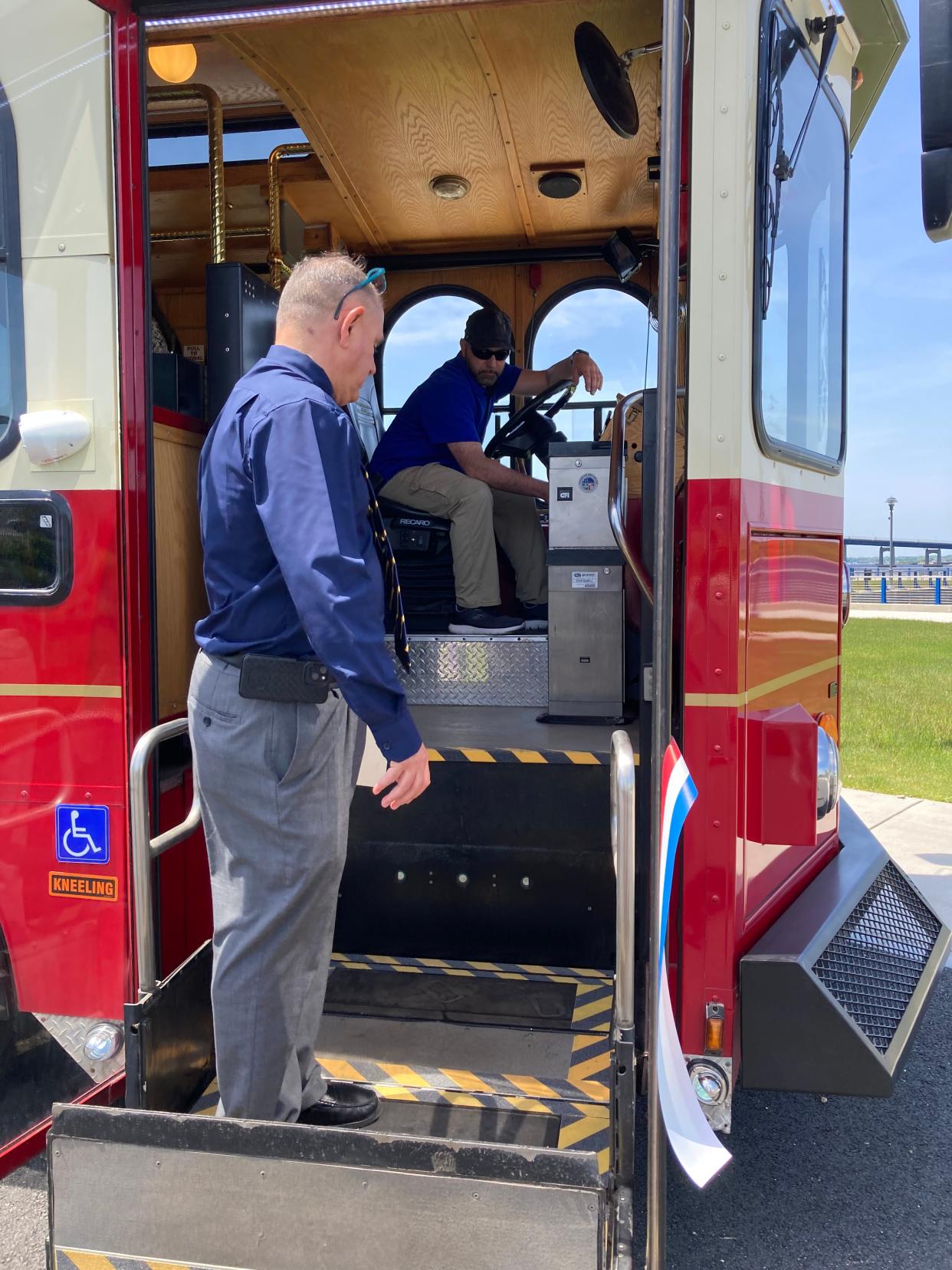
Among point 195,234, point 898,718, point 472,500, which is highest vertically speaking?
point 195,234

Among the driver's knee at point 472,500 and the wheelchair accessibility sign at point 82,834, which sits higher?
the driver's knee at point 472,500

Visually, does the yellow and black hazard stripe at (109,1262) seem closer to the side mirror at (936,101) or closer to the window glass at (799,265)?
the window glass at (799,265)

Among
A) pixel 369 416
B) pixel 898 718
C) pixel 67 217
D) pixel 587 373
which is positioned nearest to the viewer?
pixel 67 217

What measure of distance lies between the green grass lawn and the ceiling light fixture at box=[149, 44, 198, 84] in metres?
5.92

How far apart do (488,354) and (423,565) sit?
0.92m

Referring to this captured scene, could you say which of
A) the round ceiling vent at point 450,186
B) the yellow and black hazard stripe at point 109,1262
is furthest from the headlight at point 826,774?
the round ceiling vent at point 450,186

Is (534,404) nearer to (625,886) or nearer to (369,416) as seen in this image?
(369,416)

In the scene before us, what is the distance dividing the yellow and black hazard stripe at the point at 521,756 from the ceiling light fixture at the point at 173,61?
2.38m

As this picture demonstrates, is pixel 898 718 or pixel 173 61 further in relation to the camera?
pixel 898 718

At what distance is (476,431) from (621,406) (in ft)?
5.39

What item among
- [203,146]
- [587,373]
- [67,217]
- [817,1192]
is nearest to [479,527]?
[587,373]

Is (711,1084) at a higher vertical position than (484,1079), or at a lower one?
higher

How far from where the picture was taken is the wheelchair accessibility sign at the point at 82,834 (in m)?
2.33

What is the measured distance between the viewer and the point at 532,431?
4.54 meters
